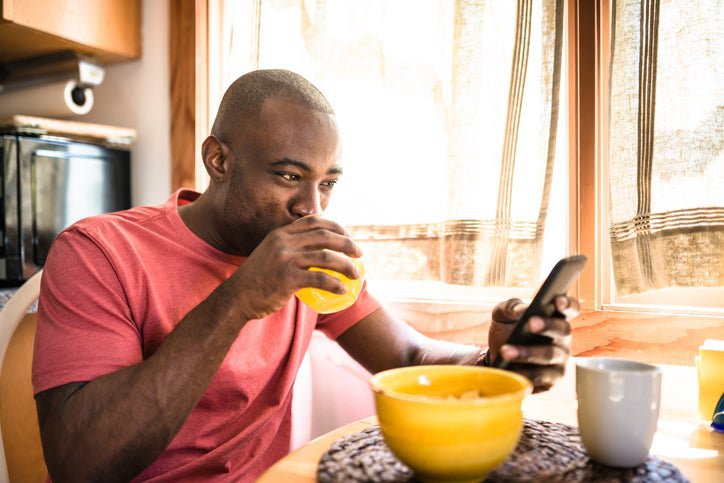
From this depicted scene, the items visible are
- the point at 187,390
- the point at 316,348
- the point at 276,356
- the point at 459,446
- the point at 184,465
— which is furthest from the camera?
the point at 316,348

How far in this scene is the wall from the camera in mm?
2066

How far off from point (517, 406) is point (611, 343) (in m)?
0.93

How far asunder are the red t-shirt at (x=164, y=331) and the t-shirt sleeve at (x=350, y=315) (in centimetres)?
10

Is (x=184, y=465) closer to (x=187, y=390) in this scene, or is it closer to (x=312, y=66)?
(x=187, y=390)

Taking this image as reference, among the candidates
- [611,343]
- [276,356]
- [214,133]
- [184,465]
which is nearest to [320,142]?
[214,133]

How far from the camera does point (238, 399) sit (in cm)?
115

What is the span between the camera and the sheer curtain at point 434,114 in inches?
59.1

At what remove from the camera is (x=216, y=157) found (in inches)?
48.6

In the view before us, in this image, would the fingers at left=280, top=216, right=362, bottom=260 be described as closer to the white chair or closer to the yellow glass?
the yellow glass

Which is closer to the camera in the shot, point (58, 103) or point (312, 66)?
point (312, 66)

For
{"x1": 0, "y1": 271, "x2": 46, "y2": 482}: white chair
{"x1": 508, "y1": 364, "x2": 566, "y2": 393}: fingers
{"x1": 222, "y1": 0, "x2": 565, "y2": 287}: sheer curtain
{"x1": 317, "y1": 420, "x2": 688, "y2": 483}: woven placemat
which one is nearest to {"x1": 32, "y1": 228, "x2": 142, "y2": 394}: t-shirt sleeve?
{"x1": 0, "y1": 271, "x2": 46, "y2": 482}: white chair

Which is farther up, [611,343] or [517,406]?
[517,406]

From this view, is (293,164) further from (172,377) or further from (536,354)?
(536,354)

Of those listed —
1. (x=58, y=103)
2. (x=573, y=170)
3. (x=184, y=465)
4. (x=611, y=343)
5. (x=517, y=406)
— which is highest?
(x=58, y=103)
